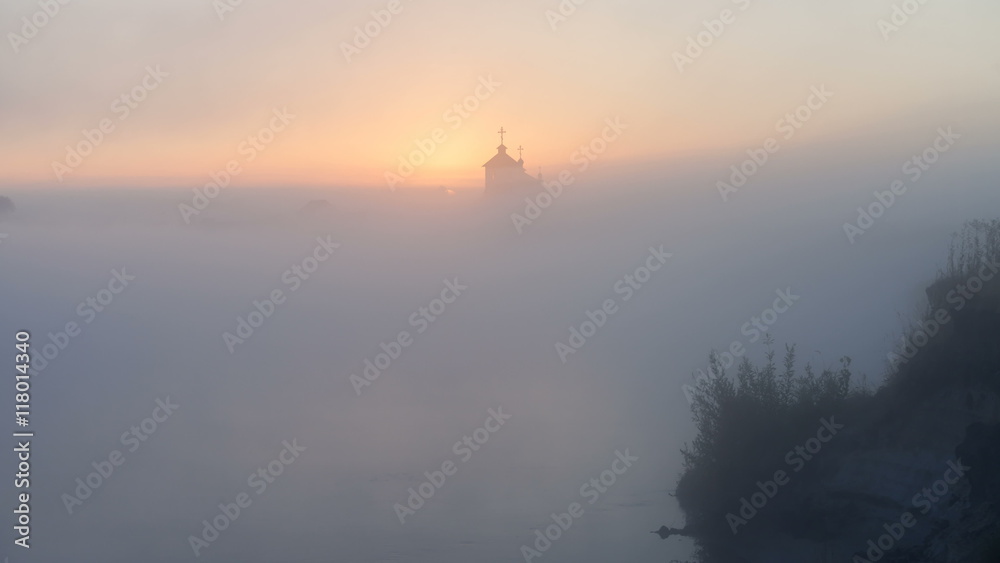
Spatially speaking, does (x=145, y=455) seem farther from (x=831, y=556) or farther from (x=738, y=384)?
(x=831, y=556)

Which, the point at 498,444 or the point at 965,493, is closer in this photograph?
the point at 965,493

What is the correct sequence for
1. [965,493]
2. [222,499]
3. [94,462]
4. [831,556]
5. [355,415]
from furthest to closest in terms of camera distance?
[355,415], [94,462], [222,499], [831,556], [965,493]

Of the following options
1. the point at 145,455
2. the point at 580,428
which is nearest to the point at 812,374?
the point at 580,428

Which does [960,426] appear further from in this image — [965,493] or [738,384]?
[738,384]

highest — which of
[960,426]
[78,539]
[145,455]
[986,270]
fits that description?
[986,270]

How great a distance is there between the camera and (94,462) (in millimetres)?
19750

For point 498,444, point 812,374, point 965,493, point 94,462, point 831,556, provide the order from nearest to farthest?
point 965,493
point 831,556
point 812,374
point 94,462
point 498,444

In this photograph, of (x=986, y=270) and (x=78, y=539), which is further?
(x=78, y=539)

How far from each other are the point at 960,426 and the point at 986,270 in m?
3.04

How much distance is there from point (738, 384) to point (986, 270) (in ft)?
16.5

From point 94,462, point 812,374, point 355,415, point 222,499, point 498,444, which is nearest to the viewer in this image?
point 812,374

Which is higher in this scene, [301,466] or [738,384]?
[738,384]

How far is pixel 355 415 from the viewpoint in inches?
965

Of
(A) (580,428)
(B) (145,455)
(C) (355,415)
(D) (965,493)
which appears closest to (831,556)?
(D) (965,493)
